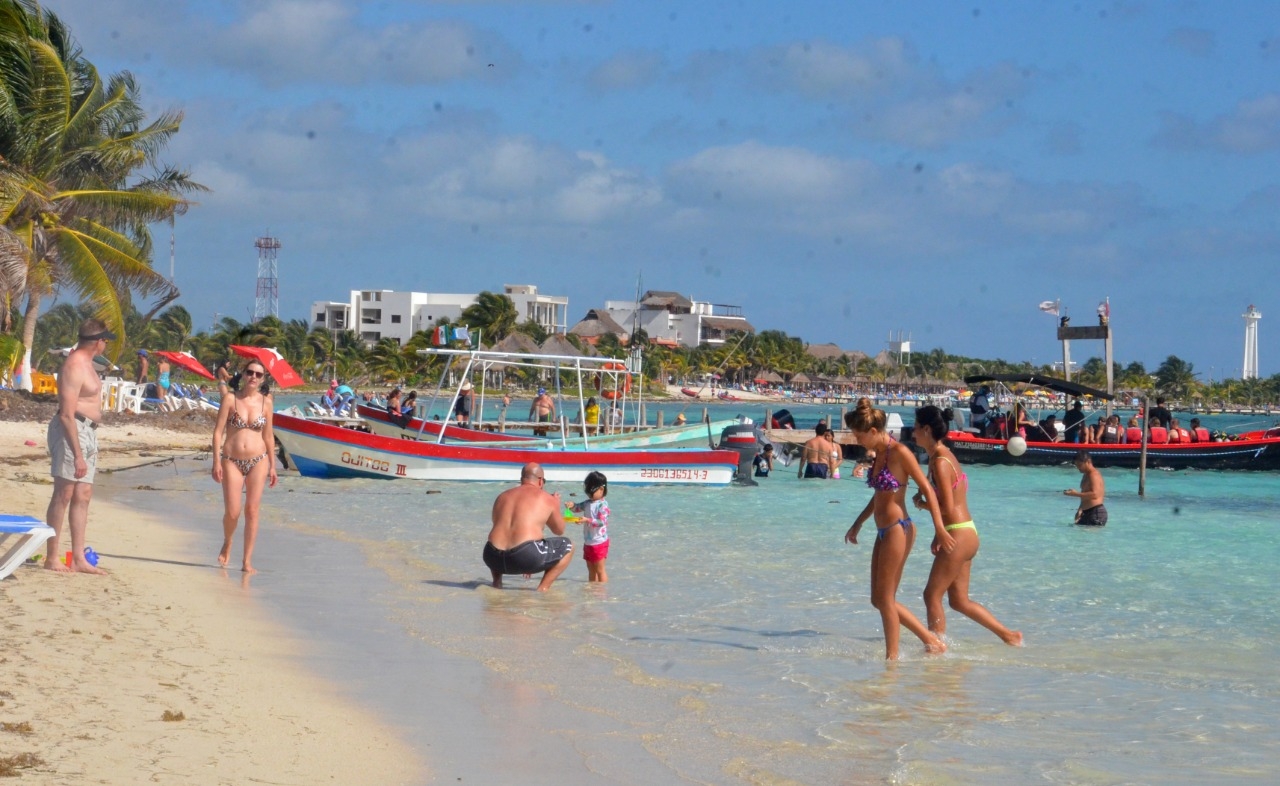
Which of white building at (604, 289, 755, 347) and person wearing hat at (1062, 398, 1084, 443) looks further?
white building at (604, 289, 755, 347)

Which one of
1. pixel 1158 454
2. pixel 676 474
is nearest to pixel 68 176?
pixel 676 474

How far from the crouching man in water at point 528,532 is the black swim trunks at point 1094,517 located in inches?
401

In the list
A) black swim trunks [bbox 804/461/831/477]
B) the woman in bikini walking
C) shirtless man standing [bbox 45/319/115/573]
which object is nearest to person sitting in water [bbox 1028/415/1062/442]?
black swim trunks [bbox 804/461/831/477]

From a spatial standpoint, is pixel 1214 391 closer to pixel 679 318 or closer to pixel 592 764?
pixel 679 318

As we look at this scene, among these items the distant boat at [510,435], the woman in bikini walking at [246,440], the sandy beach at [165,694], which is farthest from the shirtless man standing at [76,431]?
the distant boat at [510,435]

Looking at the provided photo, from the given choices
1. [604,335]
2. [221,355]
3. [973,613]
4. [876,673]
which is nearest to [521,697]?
[876,673]

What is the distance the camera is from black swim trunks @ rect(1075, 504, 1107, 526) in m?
17.8

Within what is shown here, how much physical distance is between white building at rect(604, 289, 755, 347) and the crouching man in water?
Result: 120351 mm

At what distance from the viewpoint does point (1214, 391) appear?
15388 centimetres

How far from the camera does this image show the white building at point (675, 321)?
134625mm

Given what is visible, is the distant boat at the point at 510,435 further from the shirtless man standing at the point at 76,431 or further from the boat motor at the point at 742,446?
the shirtless man standing at the point at 76,431

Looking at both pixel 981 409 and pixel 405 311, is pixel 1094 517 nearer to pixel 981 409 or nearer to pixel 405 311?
pixel 981 409

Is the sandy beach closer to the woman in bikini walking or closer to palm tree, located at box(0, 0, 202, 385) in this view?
the woman in bikini walking

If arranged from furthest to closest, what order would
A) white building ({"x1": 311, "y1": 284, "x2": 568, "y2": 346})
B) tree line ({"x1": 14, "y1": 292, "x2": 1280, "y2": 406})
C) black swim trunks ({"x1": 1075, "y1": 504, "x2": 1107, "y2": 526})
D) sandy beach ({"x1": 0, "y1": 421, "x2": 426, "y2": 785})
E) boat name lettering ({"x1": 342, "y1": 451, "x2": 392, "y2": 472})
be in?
white building ({"x1": 311, "y1": 284, "x2": 568, "y2": 346}), tree line ({"x1": 14, "y1": 292, "x2": 1280, "y2": 406}), boat name lettering ({"x1": 342, "y1": 451, "x2": 392, "y2": 472}), black swim trunks ({"x1": 1075, "y1": 504, "x2": 1107, "y2": 526}), sandy beach ({"x1": 0, "y1": 421, "x2": 426, "y2": 785})
